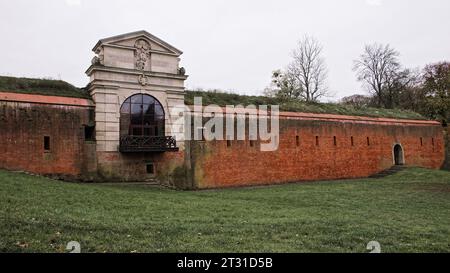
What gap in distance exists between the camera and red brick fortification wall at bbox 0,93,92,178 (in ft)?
49.8

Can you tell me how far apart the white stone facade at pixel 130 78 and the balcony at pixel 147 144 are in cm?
41

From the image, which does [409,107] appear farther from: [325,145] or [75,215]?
[75,215]

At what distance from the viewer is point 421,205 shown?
537 inches

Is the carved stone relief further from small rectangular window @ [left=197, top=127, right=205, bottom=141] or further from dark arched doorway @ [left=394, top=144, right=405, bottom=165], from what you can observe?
dark arched doorway @ [left=394, top=144, right=405, bottom=165]

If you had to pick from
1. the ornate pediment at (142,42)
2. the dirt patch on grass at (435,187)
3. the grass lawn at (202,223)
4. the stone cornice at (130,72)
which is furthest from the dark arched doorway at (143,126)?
the dirt patch on grass at (435,187)

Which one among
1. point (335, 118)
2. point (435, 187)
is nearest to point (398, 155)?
point (335, 118)

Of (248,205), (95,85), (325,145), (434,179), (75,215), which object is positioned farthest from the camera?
(325,145)

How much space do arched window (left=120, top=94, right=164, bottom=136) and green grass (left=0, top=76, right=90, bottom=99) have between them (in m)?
1.89

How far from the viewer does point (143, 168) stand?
1806 centimetres

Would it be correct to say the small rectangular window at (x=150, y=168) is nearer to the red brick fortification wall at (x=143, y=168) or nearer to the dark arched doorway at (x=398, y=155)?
the red brick fortification wall at (x=143, y=168)

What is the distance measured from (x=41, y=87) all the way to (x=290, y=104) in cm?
1452
